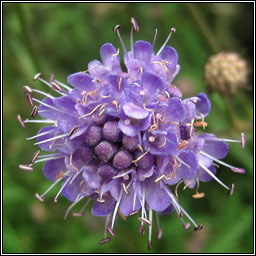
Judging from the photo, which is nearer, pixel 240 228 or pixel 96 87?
pixel 96 87

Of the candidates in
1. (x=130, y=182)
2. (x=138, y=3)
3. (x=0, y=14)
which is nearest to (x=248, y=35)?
(x=138, y=3)

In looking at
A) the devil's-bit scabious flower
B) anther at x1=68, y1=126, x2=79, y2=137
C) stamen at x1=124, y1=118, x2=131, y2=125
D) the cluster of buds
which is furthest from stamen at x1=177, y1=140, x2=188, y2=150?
the cluster of buds

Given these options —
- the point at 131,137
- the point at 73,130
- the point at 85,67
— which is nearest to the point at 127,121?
the point at 131,137

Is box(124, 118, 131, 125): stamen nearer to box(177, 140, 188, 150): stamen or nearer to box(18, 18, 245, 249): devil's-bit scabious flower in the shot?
box(18, 18, 245, 249): devil's-bit scabious flower

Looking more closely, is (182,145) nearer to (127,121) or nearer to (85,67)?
A: (127,121)

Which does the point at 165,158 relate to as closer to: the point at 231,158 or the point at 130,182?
the point at 130,182
